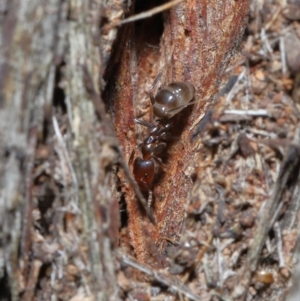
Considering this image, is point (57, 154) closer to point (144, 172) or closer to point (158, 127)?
point (144, 172)

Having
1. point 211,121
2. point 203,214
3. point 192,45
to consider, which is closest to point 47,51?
point 211,121

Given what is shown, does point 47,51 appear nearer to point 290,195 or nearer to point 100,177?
point 100,177

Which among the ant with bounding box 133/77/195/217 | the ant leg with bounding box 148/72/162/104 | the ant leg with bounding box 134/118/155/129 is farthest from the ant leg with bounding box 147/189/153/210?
the ant leg with bounding box 148/72/162/104

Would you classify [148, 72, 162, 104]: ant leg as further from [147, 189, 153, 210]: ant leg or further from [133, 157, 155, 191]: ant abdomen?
[147, 189, 153, 210]: ant leg

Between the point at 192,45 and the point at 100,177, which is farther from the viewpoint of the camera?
the point at 192,45

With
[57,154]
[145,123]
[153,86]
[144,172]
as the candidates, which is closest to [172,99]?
[153,86]

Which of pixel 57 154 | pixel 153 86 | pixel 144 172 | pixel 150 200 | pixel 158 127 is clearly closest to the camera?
pixel 57 154

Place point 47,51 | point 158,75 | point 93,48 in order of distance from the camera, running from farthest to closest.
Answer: point 158,75
point 93,48
point 47,51
